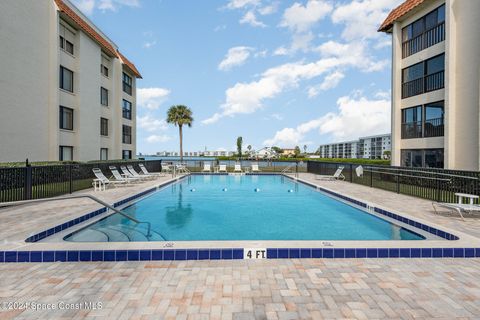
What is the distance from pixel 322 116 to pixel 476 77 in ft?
90.0

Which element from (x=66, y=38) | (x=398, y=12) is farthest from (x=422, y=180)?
(x=66, y=38)

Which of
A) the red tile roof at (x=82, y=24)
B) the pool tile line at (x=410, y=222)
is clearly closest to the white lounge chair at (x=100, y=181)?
the red tile roof at (x=82, y=24)

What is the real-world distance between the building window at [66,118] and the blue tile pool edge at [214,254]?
15034mm

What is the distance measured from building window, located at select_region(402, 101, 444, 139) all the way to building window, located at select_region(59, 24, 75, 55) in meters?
22.2

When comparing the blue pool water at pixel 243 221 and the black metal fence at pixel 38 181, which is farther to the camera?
the black metal fence at pixel 38 181

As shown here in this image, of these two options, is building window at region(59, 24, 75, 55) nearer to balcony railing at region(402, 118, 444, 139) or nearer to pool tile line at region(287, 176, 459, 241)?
pool tile line at region(287, 176, 459, 241)

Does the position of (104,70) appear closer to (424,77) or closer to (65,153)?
(65,153)

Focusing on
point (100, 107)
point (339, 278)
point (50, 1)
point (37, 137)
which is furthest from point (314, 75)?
point (339, 278)

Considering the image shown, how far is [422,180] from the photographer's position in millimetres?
10680

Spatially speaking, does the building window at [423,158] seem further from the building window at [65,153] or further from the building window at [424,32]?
the building window at [65,153]

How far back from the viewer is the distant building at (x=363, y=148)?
349 ft

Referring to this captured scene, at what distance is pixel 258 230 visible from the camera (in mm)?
7094

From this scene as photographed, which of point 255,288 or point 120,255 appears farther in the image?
point 120,255

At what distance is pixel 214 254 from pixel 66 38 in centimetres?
1906
